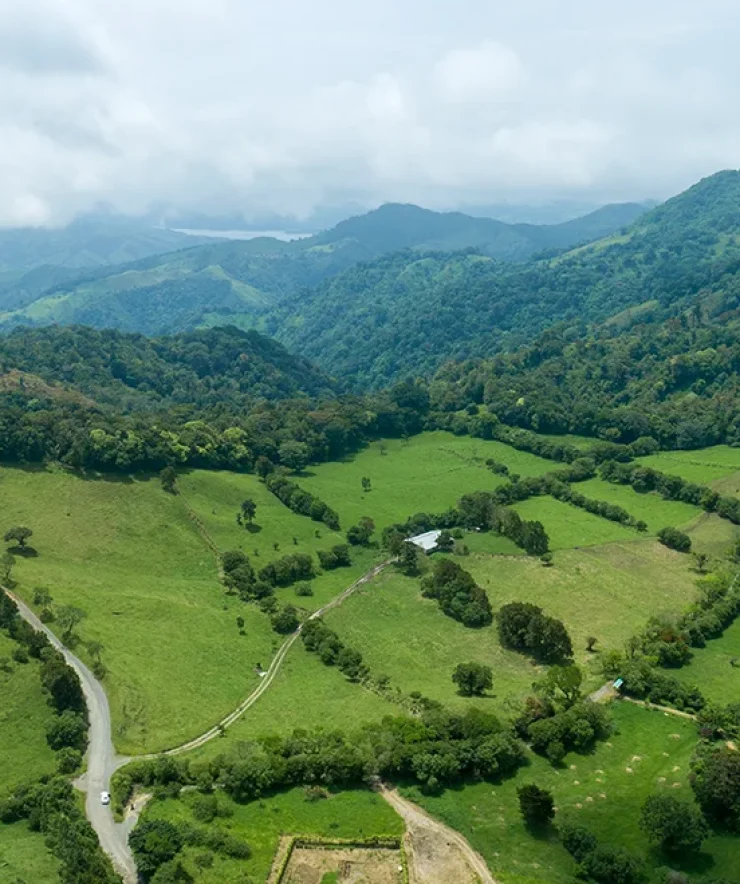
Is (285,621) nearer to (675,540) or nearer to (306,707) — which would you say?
(306,707)

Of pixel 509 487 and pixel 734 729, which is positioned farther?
pixel 509 487

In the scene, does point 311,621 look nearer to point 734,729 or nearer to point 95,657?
point 95,657

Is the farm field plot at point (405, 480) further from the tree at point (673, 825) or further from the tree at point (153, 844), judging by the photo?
the tree at point (673, 825)

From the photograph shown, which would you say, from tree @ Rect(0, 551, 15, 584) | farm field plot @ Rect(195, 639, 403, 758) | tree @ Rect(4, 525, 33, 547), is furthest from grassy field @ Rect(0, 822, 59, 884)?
tree @ Rect(4, 525, 33, 547)

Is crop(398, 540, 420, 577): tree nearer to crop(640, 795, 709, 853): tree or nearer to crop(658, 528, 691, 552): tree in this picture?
crop(658, 528, 691, 552): tree

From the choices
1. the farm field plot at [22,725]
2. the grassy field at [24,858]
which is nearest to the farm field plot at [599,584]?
the farm field plot at [22,725]

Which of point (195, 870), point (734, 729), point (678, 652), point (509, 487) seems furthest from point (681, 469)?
point (195, 870)
